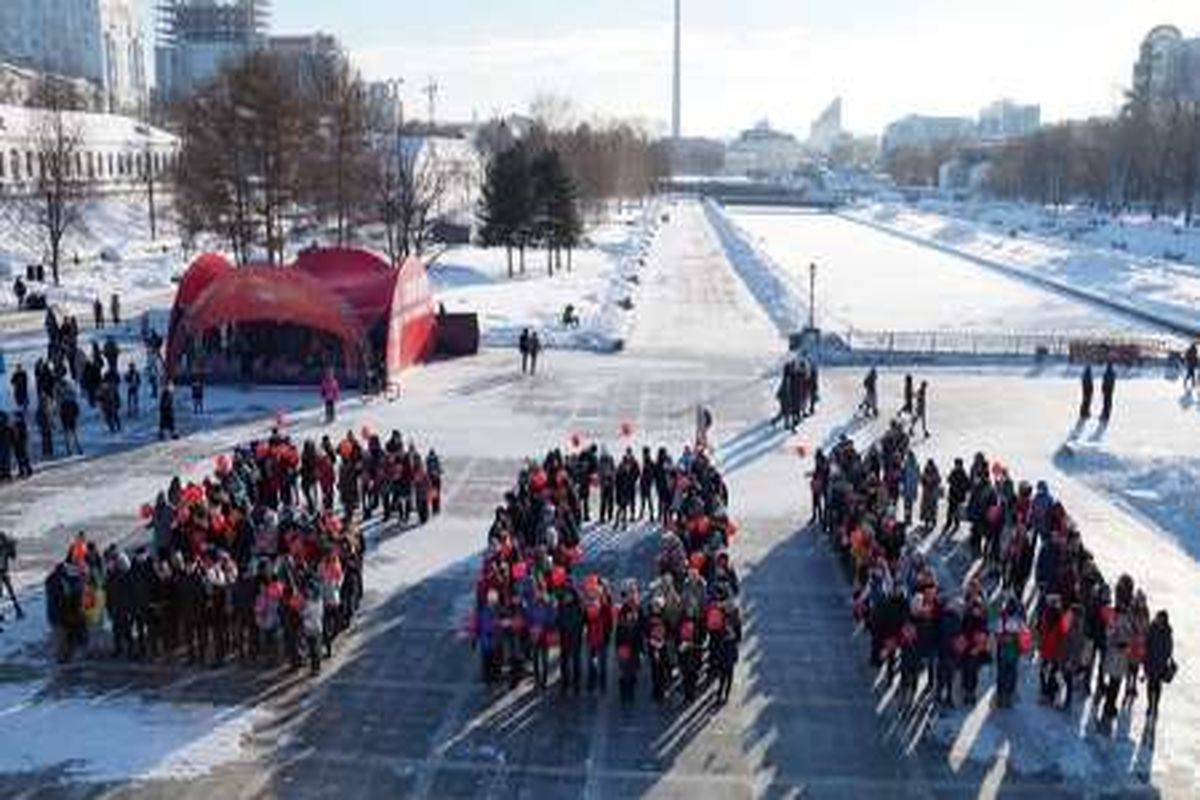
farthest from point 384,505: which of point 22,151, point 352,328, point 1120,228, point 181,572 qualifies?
point 1120,228

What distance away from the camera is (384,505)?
20.8 meters

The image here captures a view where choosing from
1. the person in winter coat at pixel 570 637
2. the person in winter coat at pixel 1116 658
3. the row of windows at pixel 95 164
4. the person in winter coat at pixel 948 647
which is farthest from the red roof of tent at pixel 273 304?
the row of windows at pixel 95 164

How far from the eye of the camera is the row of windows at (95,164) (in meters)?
72.4

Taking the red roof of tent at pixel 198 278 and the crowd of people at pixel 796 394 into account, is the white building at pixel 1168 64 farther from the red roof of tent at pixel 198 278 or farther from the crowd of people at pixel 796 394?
the red roof of tent at pixel 198 278

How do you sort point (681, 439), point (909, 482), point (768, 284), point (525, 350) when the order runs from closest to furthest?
point (909, 482)
point (681, 439)
point (525, 350)
point (768, 284)

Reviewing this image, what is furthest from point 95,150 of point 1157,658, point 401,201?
point 1157,658

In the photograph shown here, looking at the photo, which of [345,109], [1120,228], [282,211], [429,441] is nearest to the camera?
[429,441]

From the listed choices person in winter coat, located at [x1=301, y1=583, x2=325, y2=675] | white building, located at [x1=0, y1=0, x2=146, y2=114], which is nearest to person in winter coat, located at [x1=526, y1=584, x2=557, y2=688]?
person in winter coat, located at [x1=301, y1=583, x2=325, y2=675]

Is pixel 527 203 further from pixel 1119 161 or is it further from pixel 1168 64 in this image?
pixel 1168 64

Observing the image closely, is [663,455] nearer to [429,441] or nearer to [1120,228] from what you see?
[429,441]

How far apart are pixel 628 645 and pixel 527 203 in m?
48.3

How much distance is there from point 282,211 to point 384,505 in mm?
32962

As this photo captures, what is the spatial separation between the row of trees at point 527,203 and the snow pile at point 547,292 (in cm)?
171

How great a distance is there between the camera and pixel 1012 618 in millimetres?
13742
